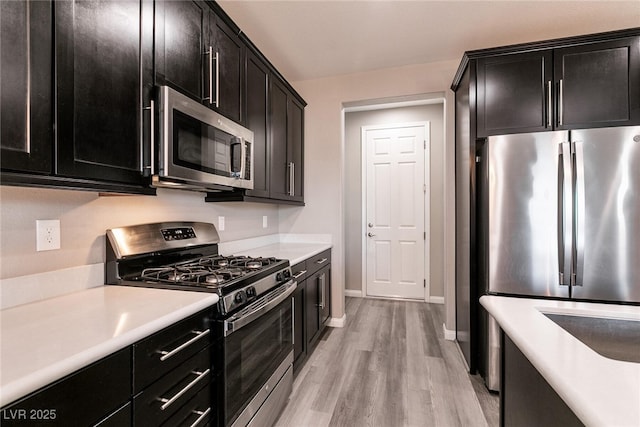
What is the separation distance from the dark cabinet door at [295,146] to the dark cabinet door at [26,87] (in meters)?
1.98

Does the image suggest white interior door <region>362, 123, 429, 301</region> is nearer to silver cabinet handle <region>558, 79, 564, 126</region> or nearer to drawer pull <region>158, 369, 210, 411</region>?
silver cabinet handle <region>558, 79, 564, 126</region>

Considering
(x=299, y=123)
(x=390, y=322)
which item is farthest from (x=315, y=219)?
(x=390, y=322)

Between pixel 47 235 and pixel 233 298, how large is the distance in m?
0.77

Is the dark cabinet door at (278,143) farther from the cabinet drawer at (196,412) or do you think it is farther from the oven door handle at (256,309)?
the cabinet drawer at (196,412)

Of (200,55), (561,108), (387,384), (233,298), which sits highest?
(200,55)

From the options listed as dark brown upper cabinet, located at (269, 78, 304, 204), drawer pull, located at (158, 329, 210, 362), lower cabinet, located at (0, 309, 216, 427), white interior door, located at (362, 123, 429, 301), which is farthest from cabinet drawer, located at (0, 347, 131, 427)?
white interior door, located at (362, 123, 429, 301)

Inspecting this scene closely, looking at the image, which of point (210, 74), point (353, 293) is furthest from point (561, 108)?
point (353, 293)

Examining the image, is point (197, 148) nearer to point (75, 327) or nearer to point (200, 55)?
point (200, 55)

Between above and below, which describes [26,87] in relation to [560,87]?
below

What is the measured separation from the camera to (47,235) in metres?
1.15

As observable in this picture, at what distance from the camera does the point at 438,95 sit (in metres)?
2.93

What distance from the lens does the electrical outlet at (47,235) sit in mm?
1122

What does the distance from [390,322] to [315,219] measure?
148 cm

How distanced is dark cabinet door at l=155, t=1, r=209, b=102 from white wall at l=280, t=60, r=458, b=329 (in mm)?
1702
